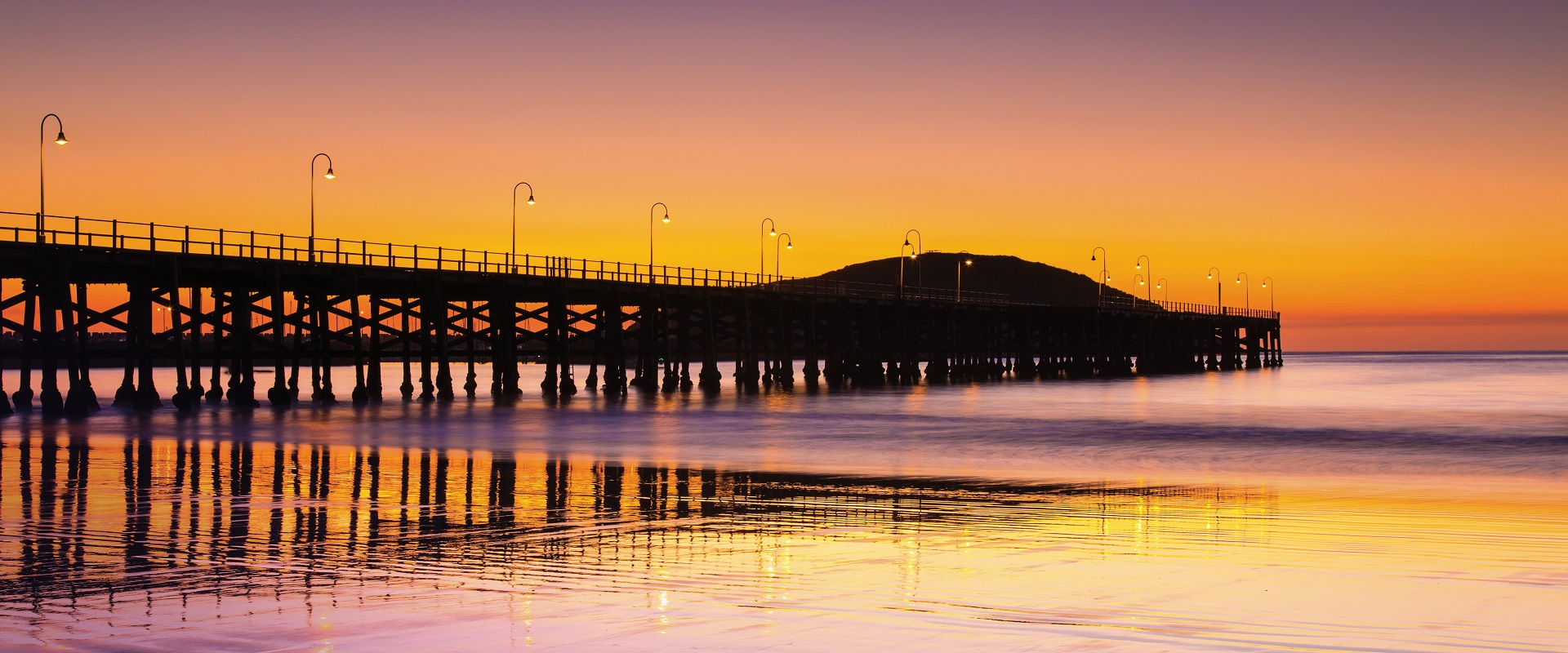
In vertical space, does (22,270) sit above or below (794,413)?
above

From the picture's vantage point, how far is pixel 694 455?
25.2 metres

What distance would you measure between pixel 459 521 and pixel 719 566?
3995 millimetres

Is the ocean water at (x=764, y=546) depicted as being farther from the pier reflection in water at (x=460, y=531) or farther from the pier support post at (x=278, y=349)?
the pier support post at (x=278, y=349)

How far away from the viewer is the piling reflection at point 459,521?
394 inches

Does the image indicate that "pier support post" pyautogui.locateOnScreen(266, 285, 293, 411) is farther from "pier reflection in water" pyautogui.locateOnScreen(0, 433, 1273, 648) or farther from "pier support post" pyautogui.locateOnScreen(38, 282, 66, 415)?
"pier reflection in water" pyautogui.locateOnScreen(0, 433, 1273, 648)

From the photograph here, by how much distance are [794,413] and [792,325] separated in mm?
36225

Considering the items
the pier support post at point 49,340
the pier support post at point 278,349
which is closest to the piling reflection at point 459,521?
the pier support post at point 49,340

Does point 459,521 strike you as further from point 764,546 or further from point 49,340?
point 49,340

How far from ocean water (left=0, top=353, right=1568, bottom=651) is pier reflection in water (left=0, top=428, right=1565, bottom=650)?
0.14ft

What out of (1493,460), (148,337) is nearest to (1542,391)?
(1493,460)

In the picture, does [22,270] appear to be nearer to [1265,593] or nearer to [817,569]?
[817,569]

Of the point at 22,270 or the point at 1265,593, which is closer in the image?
the point at 1265,593

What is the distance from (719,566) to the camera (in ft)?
34.9

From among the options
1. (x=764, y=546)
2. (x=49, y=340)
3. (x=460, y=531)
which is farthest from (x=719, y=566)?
(x=49, y=340)
